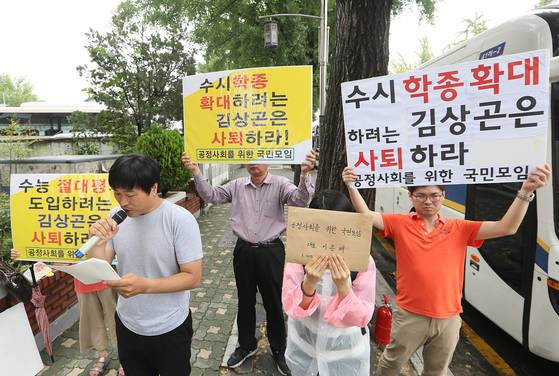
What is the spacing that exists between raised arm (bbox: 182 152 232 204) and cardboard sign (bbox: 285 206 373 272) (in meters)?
1.45

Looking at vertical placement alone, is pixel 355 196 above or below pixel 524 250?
above

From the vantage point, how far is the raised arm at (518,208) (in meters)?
1.86

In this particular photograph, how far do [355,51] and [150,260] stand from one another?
9.51ft

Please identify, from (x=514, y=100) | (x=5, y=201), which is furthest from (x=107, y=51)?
(x=514, y=100)

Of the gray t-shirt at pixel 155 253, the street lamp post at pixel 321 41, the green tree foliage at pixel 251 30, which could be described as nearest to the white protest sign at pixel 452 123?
the gray t-shirt at pixel 155 253

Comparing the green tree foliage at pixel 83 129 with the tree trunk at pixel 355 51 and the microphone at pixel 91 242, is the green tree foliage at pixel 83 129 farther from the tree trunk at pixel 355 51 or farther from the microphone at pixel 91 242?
the microphone at pixel 91 242

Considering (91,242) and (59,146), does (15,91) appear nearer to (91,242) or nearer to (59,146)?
(59,146)

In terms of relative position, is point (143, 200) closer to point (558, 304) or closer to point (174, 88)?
point (558, 304)

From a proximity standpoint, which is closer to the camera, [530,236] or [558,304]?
[558,304]

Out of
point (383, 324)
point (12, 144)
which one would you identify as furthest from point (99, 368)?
point (12, 144)

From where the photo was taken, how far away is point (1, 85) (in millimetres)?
47969

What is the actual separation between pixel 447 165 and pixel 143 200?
1788 mm

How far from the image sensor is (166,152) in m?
7.23

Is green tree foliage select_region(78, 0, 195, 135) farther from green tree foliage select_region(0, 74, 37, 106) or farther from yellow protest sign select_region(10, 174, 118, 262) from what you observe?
green tree foliage select_region(0, 74, 37, 106)
